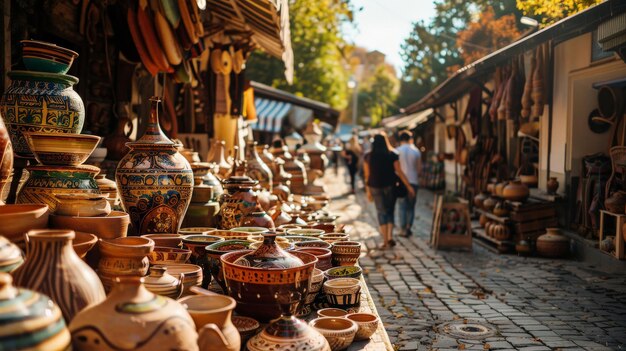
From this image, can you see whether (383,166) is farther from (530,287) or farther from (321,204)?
(530,287)

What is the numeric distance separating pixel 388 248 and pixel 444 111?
12.8m

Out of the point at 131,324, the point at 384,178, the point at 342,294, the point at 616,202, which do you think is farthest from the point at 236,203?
the point at 384,178

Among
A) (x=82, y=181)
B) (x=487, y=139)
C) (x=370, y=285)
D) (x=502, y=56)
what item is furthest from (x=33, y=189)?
(x=487, y=139)

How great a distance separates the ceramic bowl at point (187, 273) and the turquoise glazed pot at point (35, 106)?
0.89 m

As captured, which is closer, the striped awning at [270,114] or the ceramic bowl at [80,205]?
the ceramic bowl at [80,205]

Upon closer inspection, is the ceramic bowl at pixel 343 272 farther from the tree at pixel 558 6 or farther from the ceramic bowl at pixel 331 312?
the tree at pixel 558 6

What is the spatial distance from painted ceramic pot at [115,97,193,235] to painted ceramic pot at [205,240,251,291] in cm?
43

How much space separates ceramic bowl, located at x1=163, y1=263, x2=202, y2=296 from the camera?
7.68 ft

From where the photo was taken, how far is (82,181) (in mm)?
2559

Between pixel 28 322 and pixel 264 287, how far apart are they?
43.1 inches

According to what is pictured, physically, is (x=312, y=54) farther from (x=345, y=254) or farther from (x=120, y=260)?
(x=120, y=260)

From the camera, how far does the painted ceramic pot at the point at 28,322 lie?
47.1 inches

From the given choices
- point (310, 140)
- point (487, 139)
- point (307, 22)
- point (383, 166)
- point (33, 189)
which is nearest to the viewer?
point (33, 189)

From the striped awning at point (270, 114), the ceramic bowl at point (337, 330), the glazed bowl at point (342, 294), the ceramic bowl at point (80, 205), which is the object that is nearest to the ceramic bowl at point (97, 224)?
the ceramic bowl at point (80, 205)
